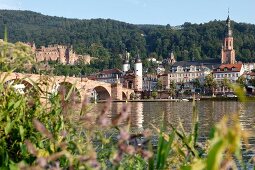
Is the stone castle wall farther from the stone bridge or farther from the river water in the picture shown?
the stone bridge

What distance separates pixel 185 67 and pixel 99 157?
13509cm

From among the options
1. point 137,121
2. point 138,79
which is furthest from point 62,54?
point 137,121

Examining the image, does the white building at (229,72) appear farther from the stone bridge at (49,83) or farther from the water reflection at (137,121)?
the stone bridge at (49,83)

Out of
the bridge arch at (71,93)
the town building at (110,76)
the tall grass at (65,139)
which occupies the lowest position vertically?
the tall grass at (65,139)

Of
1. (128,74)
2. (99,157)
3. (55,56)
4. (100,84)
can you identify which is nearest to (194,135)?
(99,157)

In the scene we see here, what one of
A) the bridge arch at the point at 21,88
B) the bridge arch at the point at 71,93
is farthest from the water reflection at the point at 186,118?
the bridge arch at the point at 21,88

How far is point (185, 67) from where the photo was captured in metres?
138

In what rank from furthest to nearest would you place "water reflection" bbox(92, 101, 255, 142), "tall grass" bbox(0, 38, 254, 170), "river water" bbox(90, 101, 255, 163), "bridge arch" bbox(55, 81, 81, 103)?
"water reflection" bbox(92, 101, 255, 142), "river water" bbox(90, 101, 255, 163), "bridge arch" bbox(55, 81, 81, 103), "tall grass" bbox(0, 38, 254, 170)

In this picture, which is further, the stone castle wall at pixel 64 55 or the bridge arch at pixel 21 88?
the stone castle wall at pixel 64 55

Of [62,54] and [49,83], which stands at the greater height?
[62,54]

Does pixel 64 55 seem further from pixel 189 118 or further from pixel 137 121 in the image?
pixel 137 121

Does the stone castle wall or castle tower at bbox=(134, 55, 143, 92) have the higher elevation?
the stone castle wall

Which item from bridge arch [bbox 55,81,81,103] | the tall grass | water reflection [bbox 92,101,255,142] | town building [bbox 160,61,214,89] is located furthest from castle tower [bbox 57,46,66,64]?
the tall grass

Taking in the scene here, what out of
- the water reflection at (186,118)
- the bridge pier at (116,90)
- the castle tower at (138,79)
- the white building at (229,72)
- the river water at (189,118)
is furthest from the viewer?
the castle tower at (138,79)
